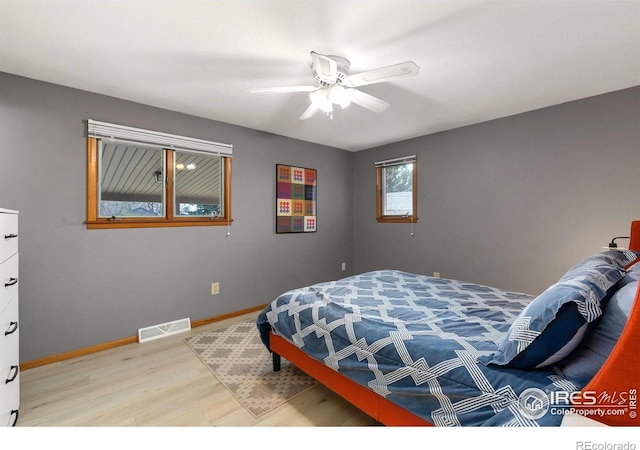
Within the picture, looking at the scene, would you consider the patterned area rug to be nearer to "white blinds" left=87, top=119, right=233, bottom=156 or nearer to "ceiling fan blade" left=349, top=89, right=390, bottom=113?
"white blinds" left=87, top=119, right=233, bottom=156

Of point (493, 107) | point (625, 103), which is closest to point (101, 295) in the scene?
point (493, 107)

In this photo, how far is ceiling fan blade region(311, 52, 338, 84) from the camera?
5.43 feet

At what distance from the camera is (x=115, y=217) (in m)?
2.67

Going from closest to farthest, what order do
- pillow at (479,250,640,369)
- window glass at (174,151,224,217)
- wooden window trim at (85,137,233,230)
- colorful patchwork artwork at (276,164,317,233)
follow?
pillow at (479,250,640,369)
wooden window trim at (85,137,233,230)
window glass at (174,151,224,217)
colorful patchwork artwork at (276,164,317,233)

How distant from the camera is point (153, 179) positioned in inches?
115

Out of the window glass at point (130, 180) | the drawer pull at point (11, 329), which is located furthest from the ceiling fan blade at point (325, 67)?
the drawer pull at point (11, 329)

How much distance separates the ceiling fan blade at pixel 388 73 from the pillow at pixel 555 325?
1.33m

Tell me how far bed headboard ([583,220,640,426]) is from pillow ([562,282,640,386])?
179 millimetres

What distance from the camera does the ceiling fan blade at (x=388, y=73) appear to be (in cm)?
163

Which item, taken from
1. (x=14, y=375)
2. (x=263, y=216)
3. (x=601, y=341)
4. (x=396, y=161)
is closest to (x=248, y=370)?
(x=14, y=375)

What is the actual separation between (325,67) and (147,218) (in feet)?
7.45

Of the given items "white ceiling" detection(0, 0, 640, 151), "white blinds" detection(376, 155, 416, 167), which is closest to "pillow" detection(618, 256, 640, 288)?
"white ceiling" detection(0, 0, 640, 151)

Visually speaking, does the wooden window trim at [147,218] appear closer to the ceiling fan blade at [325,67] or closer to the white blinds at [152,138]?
the white blinds at [152,138]

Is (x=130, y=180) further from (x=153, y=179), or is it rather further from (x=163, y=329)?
(x=163, y=329)
